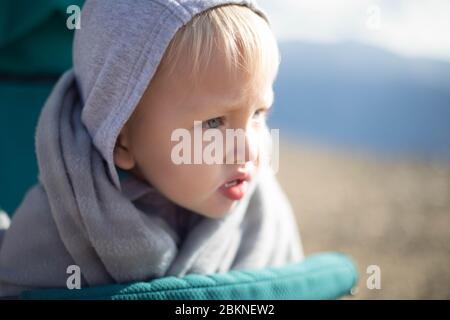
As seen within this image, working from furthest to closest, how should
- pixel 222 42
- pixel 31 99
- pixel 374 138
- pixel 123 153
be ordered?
1. pixel 374 138
2. pixel 31 99
3. pixel 123 153
4. pixel 222 42

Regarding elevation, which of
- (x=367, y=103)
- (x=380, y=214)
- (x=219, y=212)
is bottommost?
(x=380, y=214)

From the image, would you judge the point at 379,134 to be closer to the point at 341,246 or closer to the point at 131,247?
the point at 341,246

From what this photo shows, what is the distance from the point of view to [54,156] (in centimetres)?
105

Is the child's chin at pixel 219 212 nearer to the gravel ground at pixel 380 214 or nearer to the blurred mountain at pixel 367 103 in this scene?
the gravel ground at pixel 380 214

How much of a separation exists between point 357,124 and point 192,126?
2667 mm

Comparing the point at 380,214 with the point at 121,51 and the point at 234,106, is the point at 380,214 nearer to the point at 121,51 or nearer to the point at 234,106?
the point at 234,106

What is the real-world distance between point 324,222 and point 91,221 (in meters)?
1.45

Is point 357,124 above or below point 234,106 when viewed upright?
below

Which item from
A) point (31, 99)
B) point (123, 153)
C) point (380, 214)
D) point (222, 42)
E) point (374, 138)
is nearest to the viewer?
point (222, 42)

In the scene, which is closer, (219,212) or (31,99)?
(219,212)

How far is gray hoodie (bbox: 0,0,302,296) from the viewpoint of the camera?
100cm

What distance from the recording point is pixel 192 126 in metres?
1.02

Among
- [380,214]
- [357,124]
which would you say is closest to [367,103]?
[357,124]

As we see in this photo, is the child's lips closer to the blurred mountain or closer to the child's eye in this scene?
the child's eye
